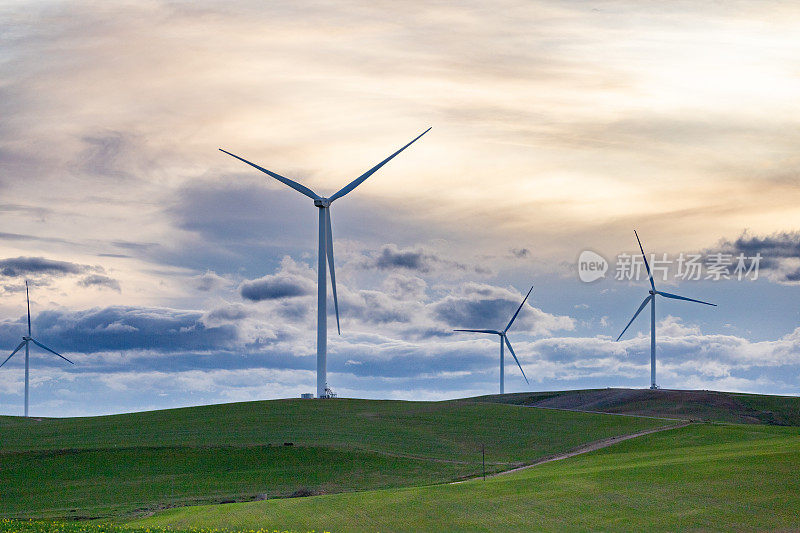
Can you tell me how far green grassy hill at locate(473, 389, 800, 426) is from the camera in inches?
4437

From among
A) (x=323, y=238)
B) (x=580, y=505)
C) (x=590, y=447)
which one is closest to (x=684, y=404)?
(x=590, y=447)

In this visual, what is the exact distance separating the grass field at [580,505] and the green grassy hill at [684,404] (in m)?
63.5

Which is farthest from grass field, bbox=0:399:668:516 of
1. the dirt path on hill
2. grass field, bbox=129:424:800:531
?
grass field, bbox=129:424:800:531

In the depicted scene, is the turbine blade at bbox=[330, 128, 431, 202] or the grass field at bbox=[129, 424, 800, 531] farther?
the turbine blade at bbox=[330, 128, 431, 202]

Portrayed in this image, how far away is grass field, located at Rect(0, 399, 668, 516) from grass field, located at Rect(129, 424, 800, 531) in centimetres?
1334

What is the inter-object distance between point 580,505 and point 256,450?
43939mm

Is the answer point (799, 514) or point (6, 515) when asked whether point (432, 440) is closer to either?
point (6, 515)

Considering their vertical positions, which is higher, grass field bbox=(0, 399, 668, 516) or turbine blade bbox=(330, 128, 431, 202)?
turbine blade bbox=(330, 128, 431, 202)

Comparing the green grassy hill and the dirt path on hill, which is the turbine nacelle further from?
the green grassy hill

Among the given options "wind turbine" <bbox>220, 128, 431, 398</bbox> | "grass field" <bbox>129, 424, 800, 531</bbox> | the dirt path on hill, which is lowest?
the dirt path on hill

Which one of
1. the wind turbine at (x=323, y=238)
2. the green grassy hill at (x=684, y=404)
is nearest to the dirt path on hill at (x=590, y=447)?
the green grassy hill at (x=684, y=404)

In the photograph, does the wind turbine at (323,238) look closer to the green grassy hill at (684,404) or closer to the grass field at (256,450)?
the grass field at (256,450)

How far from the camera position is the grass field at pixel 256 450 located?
64375 millimetres

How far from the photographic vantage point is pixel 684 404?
12012cm
